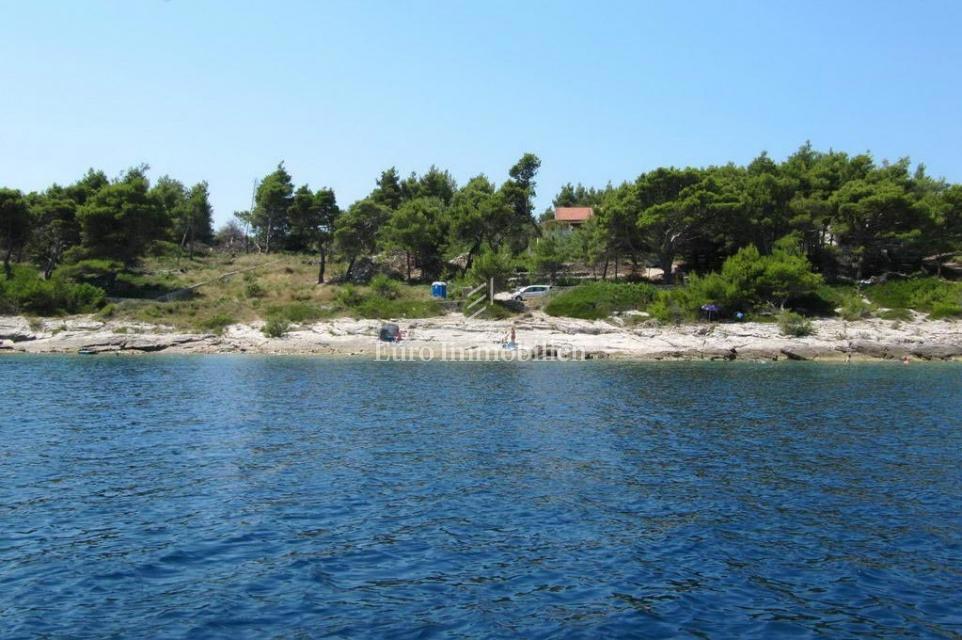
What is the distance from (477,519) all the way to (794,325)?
152 ft

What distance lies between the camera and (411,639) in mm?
9852

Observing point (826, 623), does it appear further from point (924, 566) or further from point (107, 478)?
point (107, 478)

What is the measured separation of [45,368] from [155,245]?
34483 mm

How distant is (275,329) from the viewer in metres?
57.7

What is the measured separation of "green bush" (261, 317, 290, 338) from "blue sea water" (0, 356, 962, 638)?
27.3m

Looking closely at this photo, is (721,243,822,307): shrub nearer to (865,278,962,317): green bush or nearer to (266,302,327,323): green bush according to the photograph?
(865,278,962,317): green bush

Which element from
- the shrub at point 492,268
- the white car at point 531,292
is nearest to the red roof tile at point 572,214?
the white car at point 531,292

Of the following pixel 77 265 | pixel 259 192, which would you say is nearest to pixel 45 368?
pixel 77 265

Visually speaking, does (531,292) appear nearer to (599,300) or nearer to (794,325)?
(599,300)

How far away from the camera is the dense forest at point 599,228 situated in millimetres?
68688

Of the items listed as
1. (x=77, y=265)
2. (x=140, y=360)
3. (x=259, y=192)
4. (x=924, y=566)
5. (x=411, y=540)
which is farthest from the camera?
(x=259, y=192)

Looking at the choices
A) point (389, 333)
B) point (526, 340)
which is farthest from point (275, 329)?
point (526, 340)

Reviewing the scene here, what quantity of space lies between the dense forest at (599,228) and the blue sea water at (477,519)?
4112 cm

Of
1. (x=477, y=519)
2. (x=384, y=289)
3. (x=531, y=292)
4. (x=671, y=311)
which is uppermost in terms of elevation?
(x=384, y=289)
